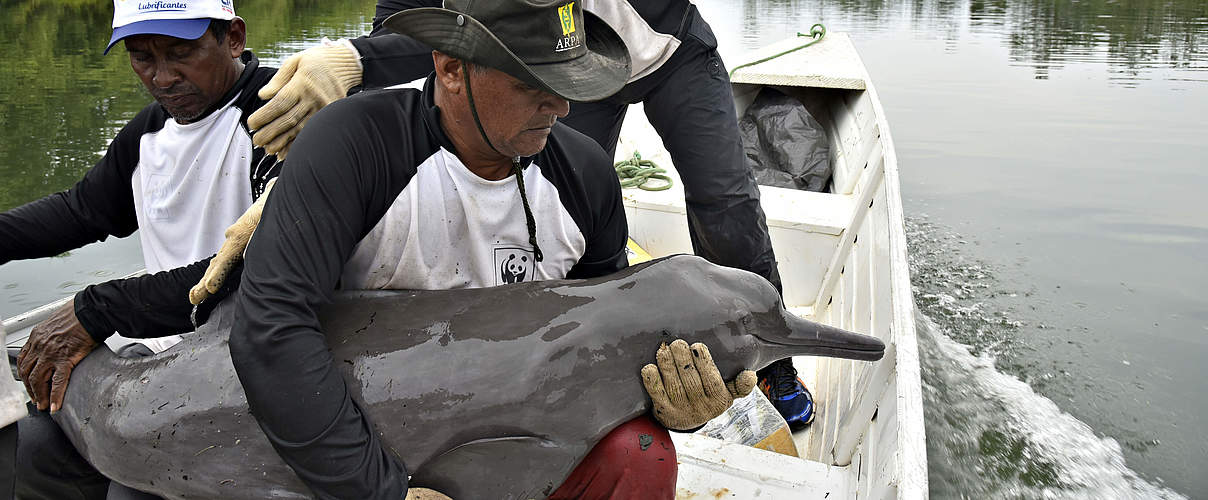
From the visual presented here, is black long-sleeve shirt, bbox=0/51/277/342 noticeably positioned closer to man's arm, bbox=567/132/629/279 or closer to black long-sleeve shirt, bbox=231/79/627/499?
black long-sleeve shirt, bbox=231/79/627/499

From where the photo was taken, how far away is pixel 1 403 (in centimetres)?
192

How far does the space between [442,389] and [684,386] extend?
0.63 metres

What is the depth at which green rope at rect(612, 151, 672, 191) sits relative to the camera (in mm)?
5676

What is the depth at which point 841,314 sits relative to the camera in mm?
4449

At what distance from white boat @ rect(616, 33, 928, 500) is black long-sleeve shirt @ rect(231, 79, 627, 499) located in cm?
90

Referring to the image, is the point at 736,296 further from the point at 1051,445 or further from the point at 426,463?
the point at 1051,445

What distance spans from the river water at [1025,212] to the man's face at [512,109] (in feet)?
11.9

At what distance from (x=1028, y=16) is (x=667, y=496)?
84.7 feet

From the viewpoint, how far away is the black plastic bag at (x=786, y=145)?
6867 mm

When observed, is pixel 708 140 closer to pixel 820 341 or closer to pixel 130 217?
pixel 820 341

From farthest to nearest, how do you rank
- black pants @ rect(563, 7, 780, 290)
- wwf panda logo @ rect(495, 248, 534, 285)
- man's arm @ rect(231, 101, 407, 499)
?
black pants @ rect(563, 7, 780, 290) < wwf panda logo @ rect(495, 248, 534, 285) < man's arm @ rect(231, 101, 407, 499)

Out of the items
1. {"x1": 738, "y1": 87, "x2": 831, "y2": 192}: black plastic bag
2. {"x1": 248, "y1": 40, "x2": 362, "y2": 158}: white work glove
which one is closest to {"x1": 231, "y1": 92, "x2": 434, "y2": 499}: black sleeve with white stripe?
{"x1": 248, "y1": 40, "x2": 362, "y2": 158}: white work glove

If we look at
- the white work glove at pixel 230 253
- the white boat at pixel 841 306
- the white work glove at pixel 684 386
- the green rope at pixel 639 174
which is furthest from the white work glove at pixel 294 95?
the green rope at pixel 639 174

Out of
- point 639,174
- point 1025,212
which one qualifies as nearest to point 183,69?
point 639,174
